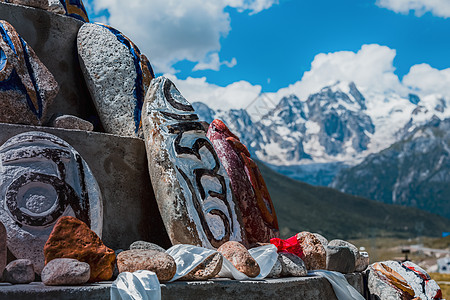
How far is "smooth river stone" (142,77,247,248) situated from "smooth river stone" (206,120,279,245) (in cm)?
36

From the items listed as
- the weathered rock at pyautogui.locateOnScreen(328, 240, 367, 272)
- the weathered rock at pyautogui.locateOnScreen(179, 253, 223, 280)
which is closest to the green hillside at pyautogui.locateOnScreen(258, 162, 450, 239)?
the weathered rock at pyautogui.locateOnScreen(328, 240, 367, 272)

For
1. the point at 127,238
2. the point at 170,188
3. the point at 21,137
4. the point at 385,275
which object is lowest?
the point at 385,275

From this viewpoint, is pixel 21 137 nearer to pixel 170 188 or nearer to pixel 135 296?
pixel 170 188

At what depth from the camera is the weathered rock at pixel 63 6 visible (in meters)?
7.03

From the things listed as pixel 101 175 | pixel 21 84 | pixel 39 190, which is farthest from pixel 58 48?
pixel 39 190

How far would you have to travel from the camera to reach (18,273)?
13.1 ft

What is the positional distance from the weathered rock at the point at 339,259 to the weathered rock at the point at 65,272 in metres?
2.75

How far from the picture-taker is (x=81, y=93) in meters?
7.37

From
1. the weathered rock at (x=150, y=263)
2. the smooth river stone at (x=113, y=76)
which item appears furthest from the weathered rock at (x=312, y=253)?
the smooth river stone at (x=113, y=76)

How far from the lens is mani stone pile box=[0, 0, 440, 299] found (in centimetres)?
434

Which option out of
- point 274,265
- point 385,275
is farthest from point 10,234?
point 385,275

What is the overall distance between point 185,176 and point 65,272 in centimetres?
215

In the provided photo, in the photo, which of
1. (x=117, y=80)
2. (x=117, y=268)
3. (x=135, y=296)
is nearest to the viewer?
(x=135, y=296)

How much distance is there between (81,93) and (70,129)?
1668mm
